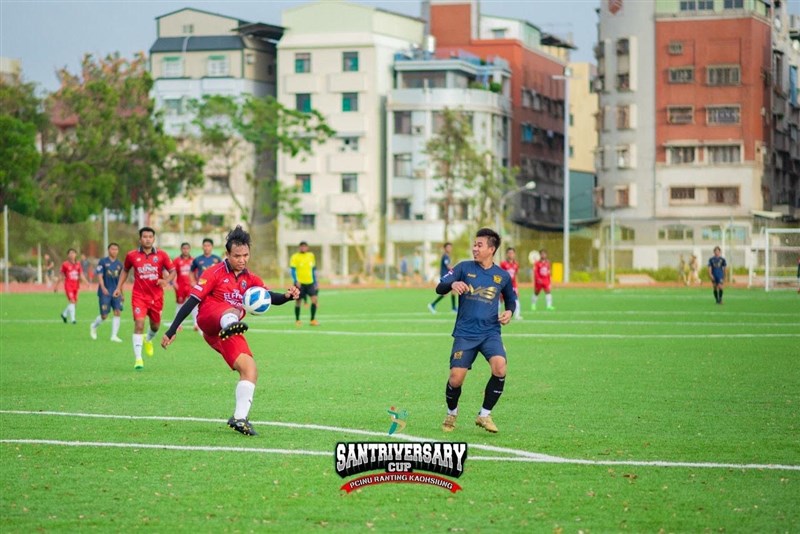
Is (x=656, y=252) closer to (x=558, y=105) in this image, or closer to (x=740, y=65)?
(x=740, y=65)

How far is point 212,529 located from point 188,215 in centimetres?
8743

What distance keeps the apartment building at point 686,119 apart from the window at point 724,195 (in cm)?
7

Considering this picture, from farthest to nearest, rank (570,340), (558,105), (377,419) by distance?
(558,105), (570,340), (377,419)

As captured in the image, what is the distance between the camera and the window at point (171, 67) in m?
101

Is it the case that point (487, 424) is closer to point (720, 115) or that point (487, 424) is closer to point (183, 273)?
point (183, 273)

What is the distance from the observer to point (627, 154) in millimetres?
94938

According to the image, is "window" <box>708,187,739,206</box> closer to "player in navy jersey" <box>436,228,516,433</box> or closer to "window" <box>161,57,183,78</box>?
"window" <box>161,57,183,78</box>

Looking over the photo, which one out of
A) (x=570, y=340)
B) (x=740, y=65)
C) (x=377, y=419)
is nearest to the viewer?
(x=377, y=419)

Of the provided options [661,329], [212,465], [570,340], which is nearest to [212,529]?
[212,465]

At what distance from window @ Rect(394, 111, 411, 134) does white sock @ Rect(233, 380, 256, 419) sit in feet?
278

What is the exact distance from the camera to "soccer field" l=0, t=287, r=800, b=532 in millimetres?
9203

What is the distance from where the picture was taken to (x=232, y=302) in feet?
44.0

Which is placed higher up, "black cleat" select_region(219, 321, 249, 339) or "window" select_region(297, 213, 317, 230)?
"window" select_region(297, 213, 317, 230)

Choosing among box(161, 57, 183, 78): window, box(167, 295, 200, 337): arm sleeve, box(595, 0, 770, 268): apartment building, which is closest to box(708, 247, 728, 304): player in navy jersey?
box(167, 295, 200, 337): arm sleeve
